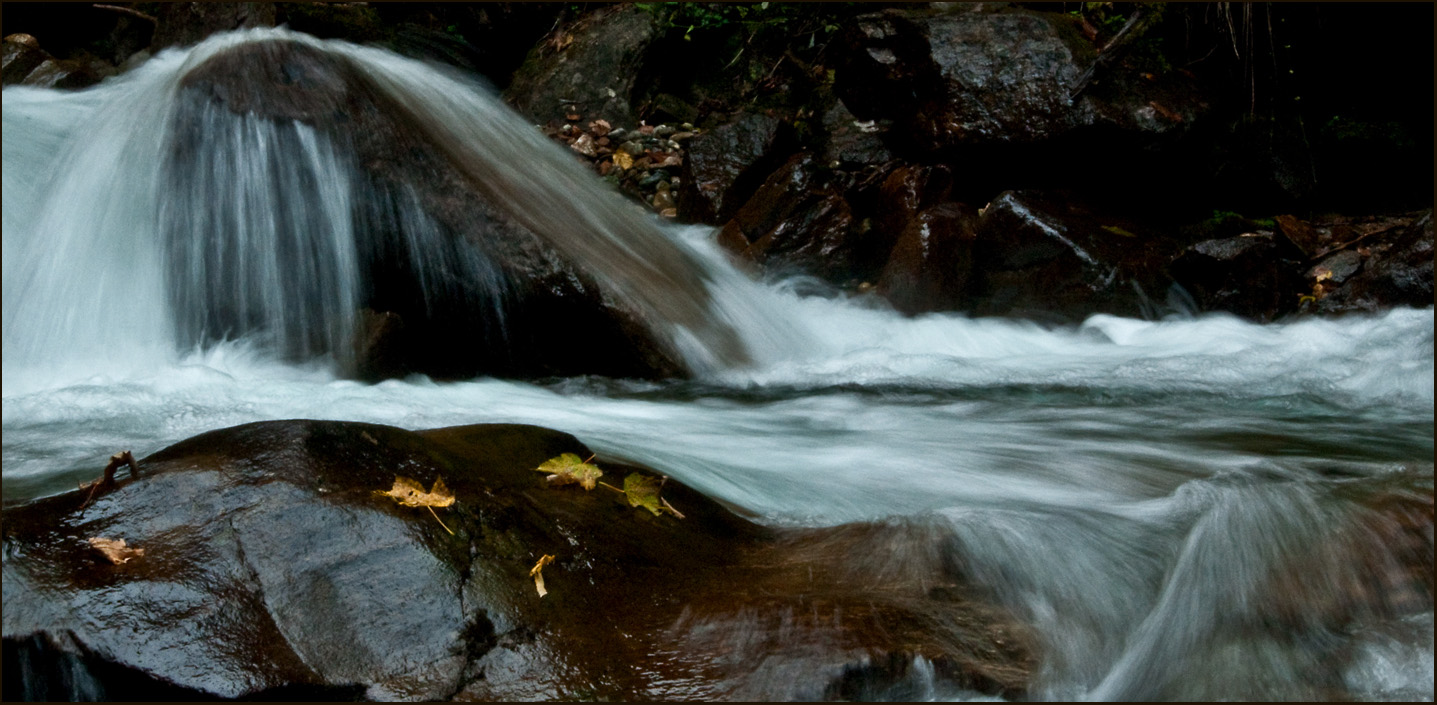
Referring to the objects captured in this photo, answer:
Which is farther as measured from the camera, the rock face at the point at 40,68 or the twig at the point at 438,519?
the rock face at the point at 40,68

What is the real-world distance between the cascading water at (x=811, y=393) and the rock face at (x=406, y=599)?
245 millimetres

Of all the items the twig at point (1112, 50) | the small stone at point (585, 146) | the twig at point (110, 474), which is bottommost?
the twig at point (110, 474)

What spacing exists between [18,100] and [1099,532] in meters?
7.51

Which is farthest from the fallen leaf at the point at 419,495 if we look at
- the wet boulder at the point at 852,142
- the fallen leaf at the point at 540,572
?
the wet boulder at the point at 852,142

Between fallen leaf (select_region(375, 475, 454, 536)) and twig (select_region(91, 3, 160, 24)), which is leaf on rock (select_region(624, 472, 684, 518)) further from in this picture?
twig (select_region(91, 3, 160, 24))

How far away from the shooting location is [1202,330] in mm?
6332

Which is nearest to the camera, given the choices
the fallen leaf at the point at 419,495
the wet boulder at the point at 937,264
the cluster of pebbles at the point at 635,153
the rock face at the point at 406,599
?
the rock face at the point at 406,599

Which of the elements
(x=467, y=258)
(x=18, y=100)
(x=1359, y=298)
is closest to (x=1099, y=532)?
(x=467, y=258)

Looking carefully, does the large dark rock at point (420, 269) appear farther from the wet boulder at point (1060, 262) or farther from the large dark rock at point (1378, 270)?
the large dark rock at point (1378, 270)

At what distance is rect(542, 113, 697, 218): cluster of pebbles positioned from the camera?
9.54 metres

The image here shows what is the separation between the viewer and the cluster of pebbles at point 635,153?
9539mm

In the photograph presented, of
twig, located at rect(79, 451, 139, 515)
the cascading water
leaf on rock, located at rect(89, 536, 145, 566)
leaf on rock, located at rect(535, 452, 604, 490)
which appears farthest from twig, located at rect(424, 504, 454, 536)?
→ the cascading water

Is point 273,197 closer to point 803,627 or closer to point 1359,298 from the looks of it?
point 803,627

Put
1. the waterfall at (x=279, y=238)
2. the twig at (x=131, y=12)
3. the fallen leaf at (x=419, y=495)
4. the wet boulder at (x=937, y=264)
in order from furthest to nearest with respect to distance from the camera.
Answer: the twig at (x=131, y=12)
the wet boulder at (x=937, y=264)
the waterfall at (x=279, y=238)
the fallen leaf at (x=419, y=495)
